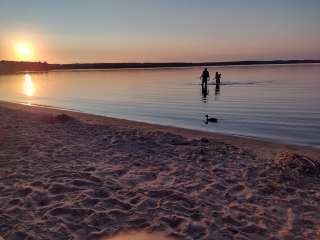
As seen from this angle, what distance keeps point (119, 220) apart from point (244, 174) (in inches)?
145

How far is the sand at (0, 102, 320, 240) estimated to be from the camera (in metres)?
5.73

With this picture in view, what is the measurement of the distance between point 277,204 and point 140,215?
2582 mm

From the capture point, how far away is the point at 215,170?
8.80 m

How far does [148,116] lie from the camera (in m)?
23.3

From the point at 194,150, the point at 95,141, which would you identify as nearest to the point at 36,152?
the point at 95,141

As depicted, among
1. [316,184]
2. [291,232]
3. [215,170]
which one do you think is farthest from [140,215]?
[316,184]

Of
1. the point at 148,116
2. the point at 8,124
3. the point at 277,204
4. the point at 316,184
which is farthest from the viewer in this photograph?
the point at 148,116

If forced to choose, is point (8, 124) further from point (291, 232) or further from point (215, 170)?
point (291, 232)

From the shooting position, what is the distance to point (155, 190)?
7328 mm

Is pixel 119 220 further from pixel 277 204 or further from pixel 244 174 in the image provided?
pixel 244 174

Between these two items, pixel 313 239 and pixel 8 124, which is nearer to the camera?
pixel 313 239

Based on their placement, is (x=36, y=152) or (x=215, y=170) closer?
(x=215, y=170)

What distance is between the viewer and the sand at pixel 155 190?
18.8 feet

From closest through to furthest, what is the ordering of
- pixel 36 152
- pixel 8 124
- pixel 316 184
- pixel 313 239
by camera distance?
pixel 313 239
pixel 316 184
pixel 36 152
pixel 8 124
